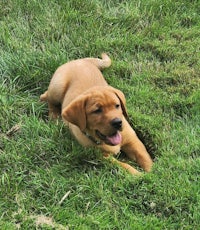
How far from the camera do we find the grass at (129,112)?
15.4 ft

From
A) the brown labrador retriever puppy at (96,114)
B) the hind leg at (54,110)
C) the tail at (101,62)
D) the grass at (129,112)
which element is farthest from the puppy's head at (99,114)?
the tail at (101,62)

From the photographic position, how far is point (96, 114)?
5160 millimetres

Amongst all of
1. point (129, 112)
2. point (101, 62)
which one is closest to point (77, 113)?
point (129, 112)

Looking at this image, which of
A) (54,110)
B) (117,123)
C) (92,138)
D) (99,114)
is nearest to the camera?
(117,123)

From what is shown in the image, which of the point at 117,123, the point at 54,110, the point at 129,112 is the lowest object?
the point at 54,110

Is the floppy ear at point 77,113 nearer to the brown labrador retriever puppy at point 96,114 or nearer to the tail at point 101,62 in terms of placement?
the brown labrador retriever puppy at point 96,114

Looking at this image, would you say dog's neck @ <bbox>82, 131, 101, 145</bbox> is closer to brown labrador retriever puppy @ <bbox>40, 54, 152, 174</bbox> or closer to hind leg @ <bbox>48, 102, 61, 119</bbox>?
brown labrador retriever puppy @ <bbox>40, 54, 152, 174</bbox>

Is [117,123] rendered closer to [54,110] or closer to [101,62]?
[54,110]

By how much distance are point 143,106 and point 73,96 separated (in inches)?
29.2

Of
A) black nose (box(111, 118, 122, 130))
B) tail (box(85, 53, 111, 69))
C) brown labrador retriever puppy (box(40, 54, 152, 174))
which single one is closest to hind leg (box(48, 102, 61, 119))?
brown labrador retriever puppy (box(40, 54, 152, 174))

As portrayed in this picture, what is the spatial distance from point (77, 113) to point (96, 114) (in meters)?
0.17

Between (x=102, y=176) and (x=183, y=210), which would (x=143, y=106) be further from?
(x=183, y=210)

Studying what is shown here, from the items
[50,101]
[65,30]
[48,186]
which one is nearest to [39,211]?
[48,186]

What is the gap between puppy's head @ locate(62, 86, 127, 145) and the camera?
5109 millimetres
